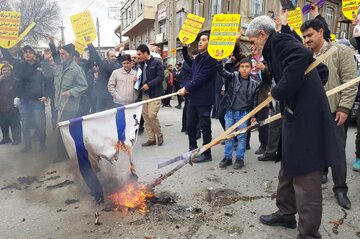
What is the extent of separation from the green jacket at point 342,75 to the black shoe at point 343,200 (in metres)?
0.93

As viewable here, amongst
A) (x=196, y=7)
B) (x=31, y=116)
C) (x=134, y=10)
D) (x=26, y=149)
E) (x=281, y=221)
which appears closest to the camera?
(x=281, y=221)

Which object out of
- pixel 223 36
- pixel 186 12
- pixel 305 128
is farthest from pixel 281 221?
pixel 186 12

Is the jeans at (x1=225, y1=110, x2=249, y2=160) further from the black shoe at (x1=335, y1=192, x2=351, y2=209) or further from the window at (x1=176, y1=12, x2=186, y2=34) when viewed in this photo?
the window at (x1=176, y1=12, x2=186, y2=34)

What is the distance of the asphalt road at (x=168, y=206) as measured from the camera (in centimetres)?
288

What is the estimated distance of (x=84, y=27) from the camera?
6258mm

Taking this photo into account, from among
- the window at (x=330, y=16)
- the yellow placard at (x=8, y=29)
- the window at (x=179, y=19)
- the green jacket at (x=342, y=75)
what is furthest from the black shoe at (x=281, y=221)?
→ the window at (x=330, y=16)

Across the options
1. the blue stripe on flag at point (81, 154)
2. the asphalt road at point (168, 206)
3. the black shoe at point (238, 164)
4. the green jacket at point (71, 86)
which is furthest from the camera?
the green jacket at point (71, 86)

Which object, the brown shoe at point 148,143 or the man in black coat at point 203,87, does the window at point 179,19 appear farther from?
the man in black coat at point 203,87

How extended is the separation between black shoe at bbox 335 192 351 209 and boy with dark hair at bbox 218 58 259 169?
5.15ft

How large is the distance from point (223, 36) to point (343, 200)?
3424 mm

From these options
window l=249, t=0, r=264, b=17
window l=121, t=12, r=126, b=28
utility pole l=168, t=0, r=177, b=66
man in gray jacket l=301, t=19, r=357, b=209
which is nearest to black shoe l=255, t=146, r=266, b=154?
man in gray jacket l=301, t=19, r=357, b=209

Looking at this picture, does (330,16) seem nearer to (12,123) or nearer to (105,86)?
(105,86)

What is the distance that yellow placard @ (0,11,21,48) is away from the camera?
6281 mm

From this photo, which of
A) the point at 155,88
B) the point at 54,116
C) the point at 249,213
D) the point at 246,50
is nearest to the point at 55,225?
the point at 249,213
